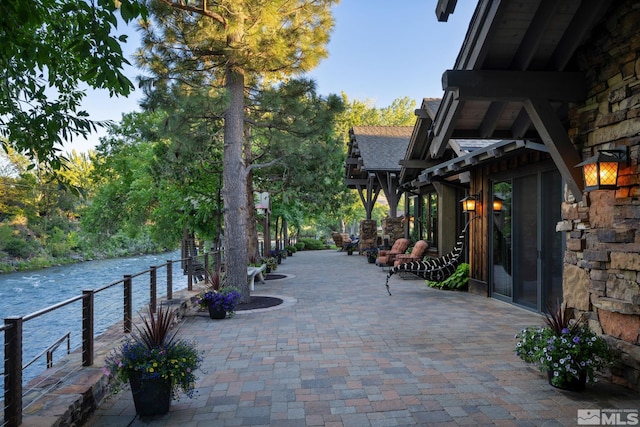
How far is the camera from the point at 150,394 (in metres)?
3.28

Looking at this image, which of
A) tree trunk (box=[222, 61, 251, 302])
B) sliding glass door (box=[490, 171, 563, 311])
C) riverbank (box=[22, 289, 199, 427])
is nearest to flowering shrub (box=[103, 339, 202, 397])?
riverbank (box=[22, 289, 199, 427])

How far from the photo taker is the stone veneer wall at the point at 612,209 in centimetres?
358

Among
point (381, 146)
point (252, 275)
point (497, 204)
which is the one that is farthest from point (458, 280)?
point (381, 146)

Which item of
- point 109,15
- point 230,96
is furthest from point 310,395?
point 230,96

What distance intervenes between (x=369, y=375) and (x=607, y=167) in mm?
2744

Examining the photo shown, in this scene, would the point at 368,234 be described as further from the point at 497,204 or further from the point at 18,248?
the point at 18,248

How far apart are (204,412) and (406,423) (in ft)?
4.99

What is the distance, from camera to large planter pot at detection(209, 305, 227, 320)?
6.73 metres

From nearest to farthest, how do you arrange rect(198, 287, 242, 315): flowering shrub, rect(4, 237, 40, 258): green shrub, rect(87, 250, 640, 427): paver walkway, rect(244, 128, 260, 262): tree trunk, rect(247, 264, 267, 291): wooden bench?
rect(87, 250, 640, 427): paver walkway → rect(198, 287, 242, 315): flowering shrub → rect(247, 264, 267, 291): wooden bench → rect(244, 128, 260, 262): tree trunk → rect(4, 237, 40, 258): green shrub

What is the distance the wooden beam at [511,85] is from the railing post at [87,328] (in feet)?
12.5

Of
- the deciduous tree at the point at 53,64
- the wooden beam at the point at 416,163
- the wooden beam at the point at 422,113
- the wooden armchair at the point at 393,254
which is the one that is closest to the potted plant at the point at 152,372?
the deciduous tree at the point at 53,64

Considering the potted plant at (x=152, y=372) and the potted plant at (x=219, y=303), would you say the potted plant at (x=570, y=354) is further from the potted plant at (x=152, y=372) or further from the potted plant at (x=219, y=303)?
the potted plant at (x=219, y=303)

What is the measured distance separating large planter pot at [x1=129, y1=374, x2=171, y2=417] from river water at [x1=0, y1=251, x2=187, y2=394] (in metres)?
1.85

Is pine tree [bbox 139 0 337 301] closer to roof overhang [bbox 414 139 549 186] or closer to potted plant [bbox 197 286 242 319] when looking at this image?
potted plant [bbox 197 286 242 319]
